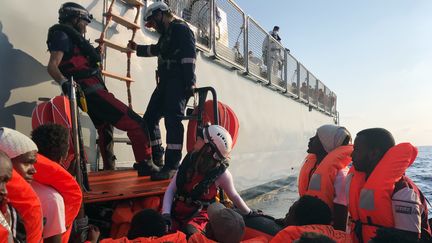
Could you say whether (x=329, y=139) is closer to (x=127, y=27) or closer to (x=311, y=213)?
(x=311, y=213)

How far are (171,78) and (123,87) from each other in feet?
4.13

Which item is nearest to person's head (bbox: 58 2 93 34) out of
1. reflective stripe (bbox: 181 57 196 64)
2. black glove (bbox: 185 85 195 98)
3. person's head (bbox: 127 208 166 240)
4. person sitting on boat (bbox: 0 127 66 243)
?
reflective stripe (bbox: 181 57 196 64)

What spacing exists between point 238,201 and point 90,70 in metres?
1.92

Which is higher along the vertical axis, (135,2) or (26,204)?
(135,2)

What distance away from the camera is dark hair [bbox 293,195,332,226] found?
249 centimetres

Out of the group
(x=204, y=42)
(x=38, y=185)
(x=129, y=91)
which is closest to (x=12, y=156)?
(x=38, y=185)

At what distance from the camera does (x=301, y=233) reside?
7.27 feet

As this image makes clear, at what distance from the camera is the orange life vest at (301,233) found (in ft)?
7.27

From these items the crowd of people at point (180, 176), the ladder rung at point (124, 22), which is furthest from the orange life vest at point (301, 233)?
the ladder rung at point (124, 22)

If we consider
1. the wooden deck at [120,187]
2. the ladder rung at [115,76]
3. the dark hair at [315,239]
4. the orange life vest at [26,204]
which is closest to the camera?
the orange life vest at [26,204]

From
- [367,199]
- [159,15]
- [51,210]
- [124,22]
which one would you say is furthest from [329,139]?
[124,22]

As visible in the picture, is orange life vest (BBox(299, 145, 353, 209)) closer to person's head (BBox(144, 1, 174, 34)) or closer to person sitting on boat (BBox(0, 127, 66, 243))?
person sitting on boat (BBox(0, 127, 66, 243))

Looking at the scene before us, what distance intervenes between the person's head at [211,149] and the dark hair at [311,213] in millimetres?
753

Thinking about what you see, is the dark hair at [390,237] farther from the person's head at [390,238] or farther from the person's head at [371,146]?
the person's head at [371,146]
